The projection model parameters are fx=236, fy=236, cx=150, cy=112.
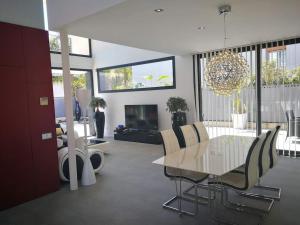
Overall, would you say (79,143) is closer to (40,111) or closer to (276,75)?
(40,111)

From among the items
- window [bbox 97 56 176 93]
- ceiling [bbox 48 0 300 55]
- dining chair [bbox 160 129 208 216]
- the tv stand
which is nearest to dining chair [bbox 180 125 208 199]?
dining chair [bbox 160 129 208 216]

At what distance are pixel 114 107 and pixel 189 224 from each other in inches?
257

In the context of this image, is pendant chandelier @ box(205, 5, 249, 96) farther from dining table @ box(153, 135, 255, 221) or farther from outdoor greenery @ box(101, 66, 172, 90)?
outdoor greenery @ box(101, 66, 172, 90)

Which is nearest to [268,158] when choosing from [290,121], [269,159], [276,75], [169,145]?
[269,159]

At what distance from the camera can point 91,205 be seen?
3.40 meters

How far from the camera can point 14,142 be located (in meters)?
3.51

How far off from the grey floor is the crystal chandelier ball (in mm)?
1761

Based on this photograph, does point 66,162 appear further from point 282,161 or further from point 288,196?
point 282,161

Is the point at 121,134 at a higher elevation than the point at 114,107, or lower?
lower

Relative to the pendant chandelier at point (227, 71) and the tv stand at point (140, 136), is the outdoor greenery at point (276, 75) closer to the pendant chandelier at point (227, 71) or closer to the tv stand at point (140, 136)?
the pendant chandelier at point (227, 71)

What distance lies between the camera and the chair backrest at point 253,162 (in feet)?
8.33

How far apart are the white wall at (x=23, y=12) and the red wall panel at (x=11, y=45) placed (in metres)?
0.12

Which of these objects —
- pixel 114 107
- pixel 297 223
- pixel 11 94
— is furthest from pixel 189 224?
pixel 114 107

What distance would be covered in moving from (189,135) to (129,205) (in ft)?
4.76
